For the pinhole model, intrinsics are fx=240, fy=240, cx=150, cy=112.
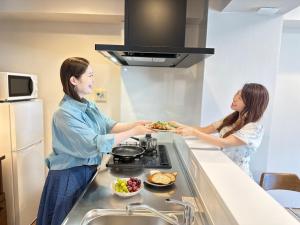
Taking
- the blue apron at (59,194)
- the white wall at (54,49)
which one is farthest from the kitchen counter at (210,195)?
the white wall at (54,49)

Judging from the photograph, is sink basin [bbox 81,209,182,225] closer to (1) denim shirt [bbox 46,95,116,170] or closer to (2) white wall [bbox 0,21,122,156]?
(1) denim shirt [bbox 46,95,116,170]

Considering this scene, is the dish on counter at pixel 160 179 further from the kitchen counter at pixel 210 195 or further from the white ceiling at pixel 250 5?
the white ceiling at pixel 250 5

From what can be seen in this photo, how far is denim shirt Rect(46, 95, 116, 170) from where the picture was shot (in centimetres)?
130

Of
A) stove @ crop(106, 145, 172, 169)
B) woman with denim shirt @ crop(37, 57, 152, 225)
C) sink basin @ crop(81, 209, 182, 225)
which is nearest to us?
sink basin @ crop(81, 209, 182, 225)

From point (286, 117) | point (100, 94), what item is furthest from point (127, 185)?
point (286, 117)

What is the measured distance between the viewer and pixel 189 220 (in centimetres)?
99

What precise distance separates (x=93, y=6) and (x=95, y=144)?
4.48 feet

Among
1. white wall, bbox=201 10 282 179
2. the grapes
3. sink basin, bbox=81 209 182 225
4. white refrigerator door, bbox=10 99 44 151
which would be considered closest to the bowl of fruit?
the grapes

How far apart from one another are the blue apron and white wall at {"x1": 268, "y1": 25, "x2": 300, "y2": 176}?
2032 millimetres

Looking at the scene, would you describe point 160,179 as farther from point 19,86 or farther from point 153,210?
point 19,86

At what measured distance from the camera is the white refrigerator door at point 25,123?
6.40 feet

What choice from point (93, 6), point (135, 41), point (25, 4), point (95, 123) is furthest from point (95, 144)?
point (25, 4)

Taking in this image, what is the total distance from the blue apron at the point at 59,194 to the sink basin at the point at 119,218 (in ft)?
1.15

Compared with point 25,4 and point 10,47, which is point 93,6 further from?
point 10,47
